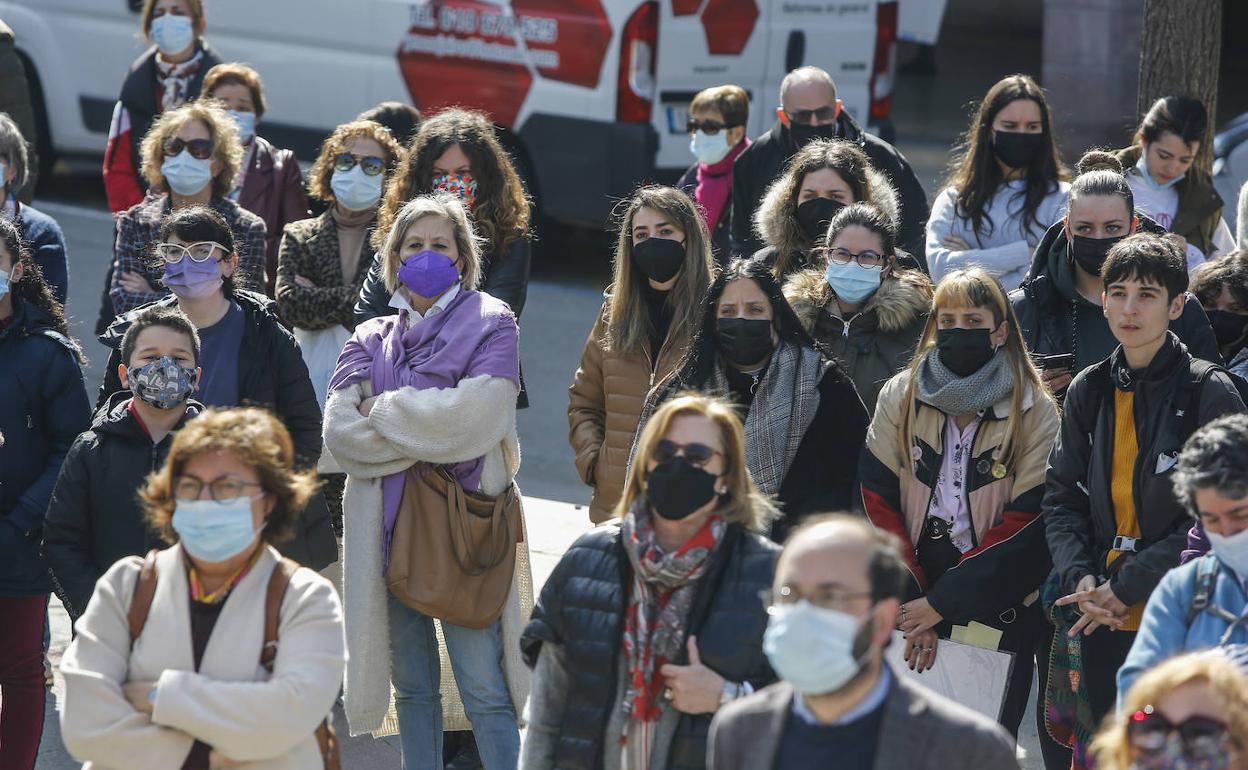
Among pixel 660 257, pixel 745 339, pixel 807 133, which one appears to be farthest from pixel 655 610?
pixel 807 133

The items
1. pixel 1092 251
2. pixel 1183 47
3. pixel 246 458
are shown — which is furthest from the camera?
pixel 1183 47

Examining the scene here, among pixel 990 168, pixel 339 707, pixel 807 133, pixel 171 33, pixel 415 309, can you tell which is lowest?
pixel 339 707

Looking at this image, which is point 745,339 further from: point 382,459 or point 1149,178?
point 1149,178

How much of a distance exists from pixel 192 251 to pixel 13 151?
2.03m

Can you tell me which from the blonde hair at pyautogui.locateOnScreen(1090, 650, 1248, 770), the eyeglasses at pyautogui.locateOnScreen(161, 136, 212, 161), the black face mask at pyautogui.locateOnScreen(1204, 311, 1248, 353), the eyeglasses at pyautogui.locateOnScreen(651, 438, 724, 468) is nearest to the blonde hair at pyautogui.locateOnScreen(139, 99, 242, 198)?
the eyeglasses at pyautogui.locateOnScreen(161, 136, 212, 161)

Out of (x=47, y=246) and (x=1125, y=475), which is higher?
(x=47, y=246)

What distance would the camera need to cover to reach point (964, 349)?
17.2 feet

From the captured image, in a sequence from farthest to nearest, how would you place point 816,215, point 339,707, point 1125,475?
point 339,707, point 816,215, point 1125,475

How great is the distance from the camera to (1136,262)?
198 inches

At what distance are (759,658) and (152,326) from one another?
2.26 m

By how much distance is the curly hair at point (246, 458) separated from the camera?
4.09m

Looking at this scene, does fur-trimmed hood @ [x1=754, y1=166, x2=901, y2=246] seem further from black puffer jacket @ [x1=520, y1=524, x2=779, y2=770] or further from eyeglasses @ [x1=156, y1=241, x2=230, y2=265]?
black puffer jacket @ [x1=520, y1=524, x2=779, y2=770]

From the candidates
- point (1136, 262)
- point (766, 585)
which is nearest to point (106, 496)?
point (766, 585)

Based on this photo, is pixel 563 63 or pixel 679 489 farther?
pixel 563 63
